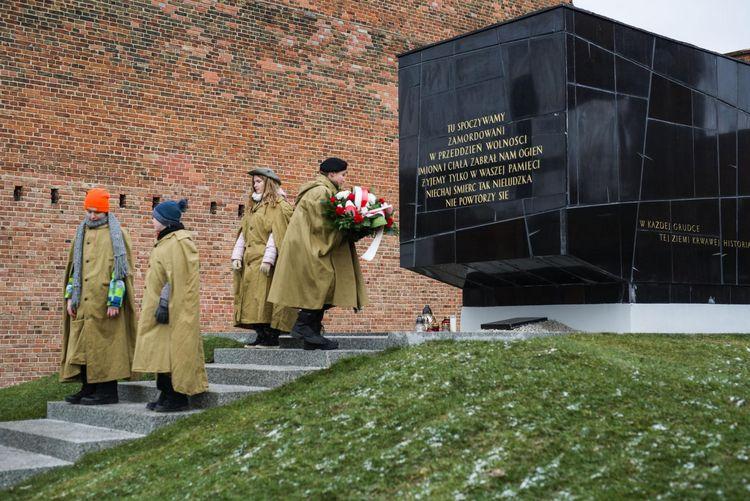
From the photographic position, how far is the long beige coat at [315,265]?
764 cm

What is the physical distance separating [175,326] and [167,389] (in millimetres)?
489

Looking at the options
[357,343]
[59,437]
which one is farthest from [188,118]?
[59,437]

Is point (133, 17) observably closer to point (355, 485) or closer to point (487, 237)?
point (487, 237)

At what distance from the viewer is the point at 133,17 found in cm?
1348

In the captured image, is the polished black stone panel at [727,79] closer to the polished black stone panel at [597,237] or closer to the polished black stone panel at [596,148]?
the polished black stone panel at [596,148]

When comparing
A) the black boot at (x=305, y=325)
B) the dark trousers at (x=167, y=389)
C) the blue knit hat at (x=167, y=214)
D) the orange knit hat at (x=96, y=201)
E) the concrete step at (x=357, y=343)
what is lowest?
the dark trousers at (x=167, y=389)

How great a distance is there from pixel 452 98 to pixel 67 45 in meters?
6.13

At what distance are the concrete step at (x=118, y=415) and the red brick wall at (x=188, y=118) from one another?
16.3ft

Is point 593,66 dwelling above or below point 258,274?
above

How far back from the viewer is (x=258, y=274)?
346 inches

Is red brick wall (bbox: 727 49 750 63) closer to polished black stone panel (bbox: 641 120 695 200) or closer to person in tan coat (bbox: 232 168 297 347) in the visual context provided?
polished black stone panel (bbox: 641 120 695 200)

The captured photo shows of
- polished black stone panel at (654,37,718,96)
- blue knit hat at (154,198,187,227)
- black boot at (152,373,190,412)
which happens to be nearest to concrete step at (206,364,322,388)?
black boot at (152,373,190,412)

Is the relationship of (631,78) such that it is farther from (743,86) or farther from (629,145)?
(743,86)

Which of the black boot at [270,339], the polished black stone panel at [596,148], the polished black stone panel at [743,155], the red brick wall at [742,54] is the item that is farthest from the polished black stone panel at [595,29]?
the red brick wall at [742,54]
